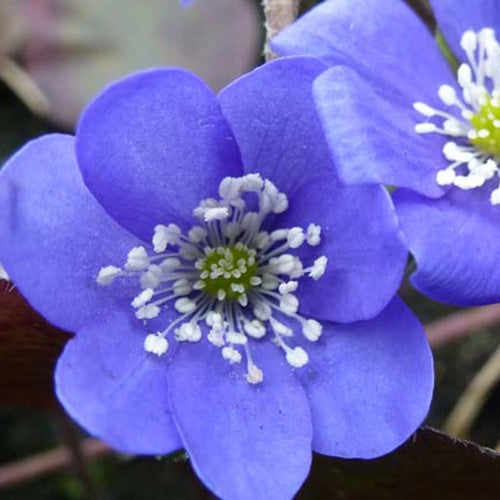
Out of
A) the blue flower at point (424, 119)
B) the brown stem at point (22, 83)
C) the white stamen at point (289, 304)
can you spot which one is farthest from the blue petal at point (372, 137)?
the brown stem at point (22, 83)

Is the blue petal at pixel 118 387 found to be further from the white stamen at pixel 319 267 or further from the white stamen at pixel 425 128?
the white stamen at pixel 425 128

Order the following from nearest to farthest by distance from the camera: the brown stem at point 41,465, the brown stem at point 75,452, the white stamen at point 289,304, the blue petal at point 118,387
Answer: the blue petal at point 118,387
the white stamen at point 289,304
the brown stem at point 75,452
the brown stem at point 41,465

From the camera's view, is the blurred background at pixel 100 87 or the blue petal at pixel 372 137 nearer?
the blue petal at pixel 372 137

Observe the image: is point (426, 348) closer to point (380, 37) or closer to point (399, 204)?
point (399, 204)

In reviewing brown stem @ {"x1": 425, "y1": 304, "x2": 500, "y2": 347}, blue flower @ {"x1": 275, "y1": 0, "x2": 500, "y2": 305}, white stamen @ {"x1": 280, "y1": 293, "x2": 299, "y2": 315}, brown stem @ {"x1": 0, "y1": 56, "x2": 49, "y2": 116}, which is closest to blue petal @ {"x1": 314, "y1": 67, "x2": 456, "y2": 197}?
blue flower @ {"x1": 275, "y1": 0, "x2": 500, "y2": 305}

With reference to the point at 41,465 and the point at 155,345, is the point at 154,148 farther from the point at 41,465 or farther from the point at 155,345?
the point at 41,465

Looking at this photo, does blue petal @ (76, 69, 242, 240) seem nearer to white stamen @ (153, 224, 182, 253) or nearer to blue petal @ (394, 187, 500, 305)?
white stamen @ (153, 224, 182, 253)
